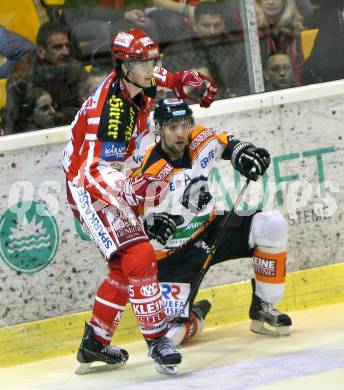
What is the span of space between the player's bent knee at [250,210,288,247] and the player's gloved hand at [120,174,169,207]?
0.46 m

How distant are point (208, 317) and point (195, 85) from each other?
125cm

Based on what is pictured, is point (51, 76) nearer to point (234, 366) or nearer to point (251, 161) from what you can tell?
point (251, 161)

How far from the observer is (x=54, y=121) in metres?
5.60

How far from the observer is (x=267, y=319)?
18.0ft

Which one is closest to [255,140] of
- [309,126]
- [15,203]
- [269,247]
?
[309,126]

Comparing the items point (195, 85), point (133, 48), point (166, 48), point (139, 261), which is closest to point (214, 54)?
point (166, 48)

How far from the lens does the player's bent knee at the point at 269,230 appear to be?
5.35m

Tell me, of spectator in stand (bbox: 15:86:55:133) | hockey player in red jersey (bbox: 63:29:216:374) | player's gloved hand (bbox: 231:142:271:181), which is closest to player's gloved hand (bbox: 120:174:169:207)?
hockey player in red jersey (bbox: 63:29:216:374)

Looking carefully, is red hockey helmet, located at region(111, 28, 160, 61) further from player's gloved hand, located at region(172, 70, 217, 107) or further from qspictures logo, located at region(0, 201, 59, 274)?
qspictures logo, located at region(0, 201, 59, 274)

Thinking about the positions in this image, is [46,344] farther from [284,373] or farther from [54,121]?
[284,373]

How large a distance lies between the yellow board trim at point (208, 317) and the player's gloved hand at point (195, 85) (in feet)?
3.48

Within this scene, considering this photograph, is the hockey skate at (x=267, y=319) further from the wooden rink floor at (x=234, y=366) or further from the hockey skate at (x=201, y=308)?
the hockey skate at (x=201, y=308)

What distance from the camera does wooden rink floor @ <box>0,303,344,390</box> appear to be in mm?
4535

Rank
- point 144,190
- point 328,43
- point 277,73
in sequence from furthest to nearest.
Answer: point 328,43
point 277,73
point 144,190
